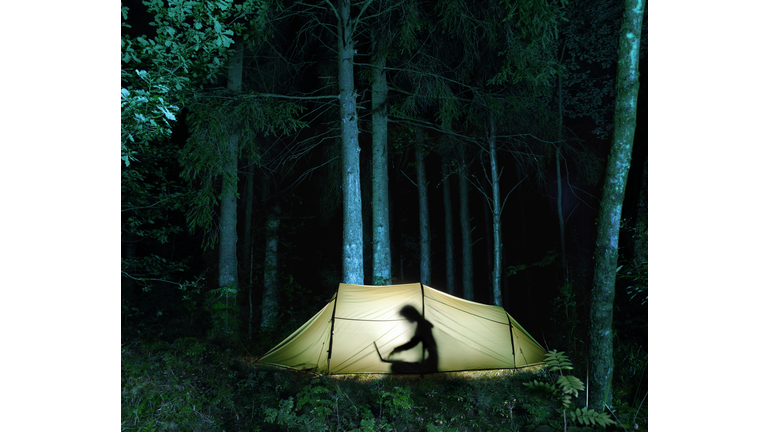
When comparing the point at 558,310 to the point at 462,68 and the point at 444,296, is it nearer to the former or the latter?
the point at 444,296

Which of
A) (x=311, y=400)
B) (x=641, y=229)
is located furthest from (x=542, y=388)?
(x=641, y=229)

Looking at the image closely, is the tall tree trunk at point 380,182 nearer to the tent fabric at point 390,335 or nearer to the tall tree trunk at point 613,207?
the tent fabric at point 390,335

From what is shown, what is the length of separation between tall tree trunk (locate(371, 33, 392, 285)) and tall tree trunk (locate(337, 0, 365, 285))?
442 mm

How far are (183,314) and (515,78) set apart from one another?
674 centimetres

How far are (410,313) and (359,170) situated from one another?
2.20m

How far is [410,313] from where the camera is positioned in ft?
15.6

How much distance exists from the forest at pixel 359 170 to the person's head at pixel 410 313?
0.64 metres

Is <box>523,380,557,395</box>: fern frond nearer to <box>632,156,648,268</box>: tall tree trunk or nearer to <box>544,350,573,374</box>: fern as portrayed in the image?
<box>544,350,573,374</box>: fern

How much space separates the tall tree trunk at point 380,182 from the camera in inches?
231

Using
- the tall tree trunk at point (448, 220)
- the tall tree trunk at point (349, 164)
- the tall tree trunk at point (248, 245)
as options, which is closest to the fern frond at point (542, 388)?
the tall tree trunk at point (349, 164)

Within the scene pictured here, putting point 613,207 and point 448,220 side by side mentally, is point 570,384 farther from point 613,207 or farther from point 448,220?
point 448,220
